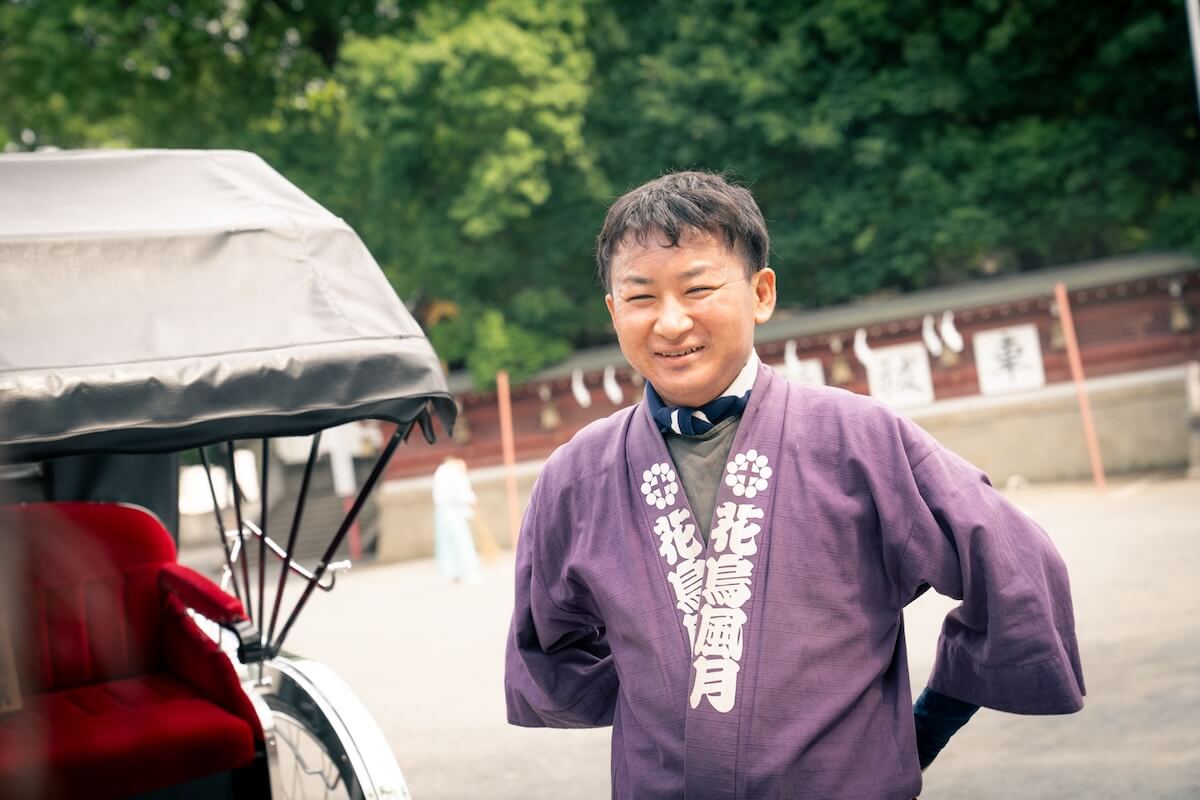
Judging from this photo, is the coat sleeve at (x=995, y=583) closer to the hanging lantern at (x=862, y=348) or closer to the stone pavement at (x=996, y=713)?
the stone pavement at (x=996, y=713)

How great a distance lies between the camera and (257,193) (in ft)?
10.9

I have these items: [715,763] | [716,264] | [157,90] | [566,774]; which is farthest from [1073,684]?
[157,90]

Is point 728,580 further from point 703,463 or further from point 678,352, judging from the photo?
point 678,352

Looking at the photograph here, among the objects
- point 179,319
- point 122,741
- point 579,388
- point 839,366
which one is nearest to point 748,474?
point 179,319

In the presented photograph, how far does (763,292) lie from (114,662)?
254cm

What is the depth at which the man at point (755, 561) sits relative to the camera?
1.69 meters

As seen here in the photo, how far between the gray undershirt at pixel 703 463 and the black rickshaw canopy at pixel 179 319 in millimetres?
1201

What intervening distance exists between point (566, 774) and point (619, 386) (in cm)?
1402

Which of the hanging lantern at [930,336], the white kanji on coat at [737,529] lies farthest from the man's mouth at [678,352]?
the hanging lantern at [930,336]

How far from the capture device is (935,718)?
1.91m

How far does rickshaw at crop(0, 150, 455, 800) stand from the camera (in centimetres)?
267

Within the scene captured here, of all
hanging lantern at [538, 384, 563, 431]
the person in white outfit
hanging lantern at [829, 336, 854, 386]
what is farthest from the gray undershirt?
hanging lantern at [538, 384, 563, 431]

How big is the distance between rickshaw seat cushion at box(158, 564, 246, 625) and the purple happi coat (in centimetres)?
149

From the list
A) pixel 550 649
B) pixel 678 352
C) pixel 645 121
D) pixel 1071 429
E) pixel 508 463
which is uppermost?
pixel 645 121
